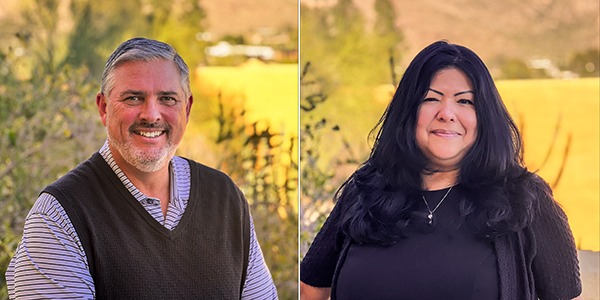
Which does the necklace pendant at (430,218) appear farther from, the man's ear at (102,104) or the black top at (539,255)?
the man's ear at (102,104)

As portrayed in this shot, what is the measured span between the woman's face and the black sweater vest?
1.70 ft

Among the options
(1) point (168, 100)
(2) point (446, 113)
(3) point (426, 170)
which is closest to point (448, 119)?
(2) point (446, 113)

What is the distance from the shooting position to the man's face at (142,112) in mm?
2135

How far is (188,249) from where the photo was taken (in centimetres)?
221

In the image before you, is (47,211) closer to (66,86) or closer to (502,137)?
(502,137)

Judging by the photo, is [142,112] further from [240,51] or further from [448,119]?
[240,51]

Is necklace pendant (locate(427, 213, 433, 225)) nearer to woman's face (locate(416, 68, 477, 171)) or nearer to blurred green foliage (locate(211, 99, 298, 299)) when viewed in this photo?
woman's face (locate(416, 68, 477, 171))

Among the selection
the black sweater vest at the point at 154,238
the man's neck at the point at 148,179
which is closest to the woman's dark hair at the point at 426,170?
the black sweater vest at the point at 154,238

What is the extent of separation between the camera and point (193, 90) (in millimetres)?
4703

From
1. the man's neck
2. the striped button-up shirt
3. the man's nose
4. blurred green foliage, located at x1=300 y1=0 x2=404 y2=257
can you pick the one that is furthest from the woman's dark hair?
blurred green foliage, located at x1=300 y1=0 x2=404 y2=257

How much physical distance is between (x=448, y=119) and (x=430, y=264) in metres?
0.35

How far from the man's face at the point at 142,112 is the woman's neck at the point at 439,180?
645mm

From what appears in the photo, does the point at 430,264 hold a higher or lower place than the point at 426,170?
lower

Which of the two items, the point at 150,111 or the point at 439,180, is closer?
the point at 150,111
